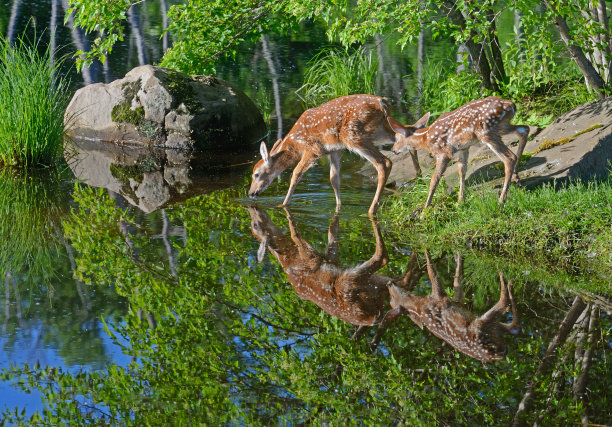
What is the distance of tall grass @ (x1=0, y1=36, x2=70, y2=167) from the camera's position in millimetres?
10656

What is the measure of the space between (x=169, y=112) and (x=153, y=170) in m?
1.60

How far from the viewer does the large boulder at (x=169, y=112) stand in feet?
43.0

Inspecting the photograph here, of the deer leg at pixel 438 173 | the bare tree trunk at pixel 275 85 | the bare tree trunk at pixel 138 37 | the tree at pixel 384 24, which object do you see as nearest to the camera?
the deer leg at pixel 438 173

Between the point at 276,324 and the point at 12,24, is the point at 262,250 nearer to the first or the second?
the point at 276,324

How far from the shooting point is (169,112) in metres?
13.1

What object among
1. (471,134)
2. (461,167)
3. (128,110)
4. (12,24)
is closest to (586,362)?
(471,134)

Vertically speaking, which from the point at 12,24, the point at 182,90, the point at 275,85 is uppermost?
the point at 12,24

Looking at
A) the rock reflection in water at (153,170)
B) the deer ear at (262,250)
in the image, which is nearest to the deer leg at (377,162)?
the deer ear at (262,250)

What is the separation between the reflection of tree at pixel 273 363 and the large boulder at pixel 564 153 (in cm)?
198

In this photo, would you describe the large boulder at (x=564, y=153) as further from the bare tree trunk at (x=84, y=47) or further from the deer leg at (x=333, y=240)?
the bare tree trunk at (x=84, y=47)

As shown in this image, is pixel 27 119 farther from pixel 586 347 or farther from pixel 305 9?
pixel 586 347

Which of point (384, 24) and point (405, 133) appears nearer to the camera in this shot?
point (405, 133)

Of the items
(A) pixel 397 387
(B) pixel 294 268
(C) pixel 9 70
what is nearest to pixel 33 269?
(B) pixel 294 268

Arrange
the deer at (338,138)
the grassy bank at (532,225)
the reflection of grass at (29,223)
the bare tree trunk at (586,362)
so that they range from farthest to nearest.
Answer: the deer at (338,138)
the reflection of grass at (29,223)
the grassy bank at (532,225)
the bare tree trunk at (586,362)
